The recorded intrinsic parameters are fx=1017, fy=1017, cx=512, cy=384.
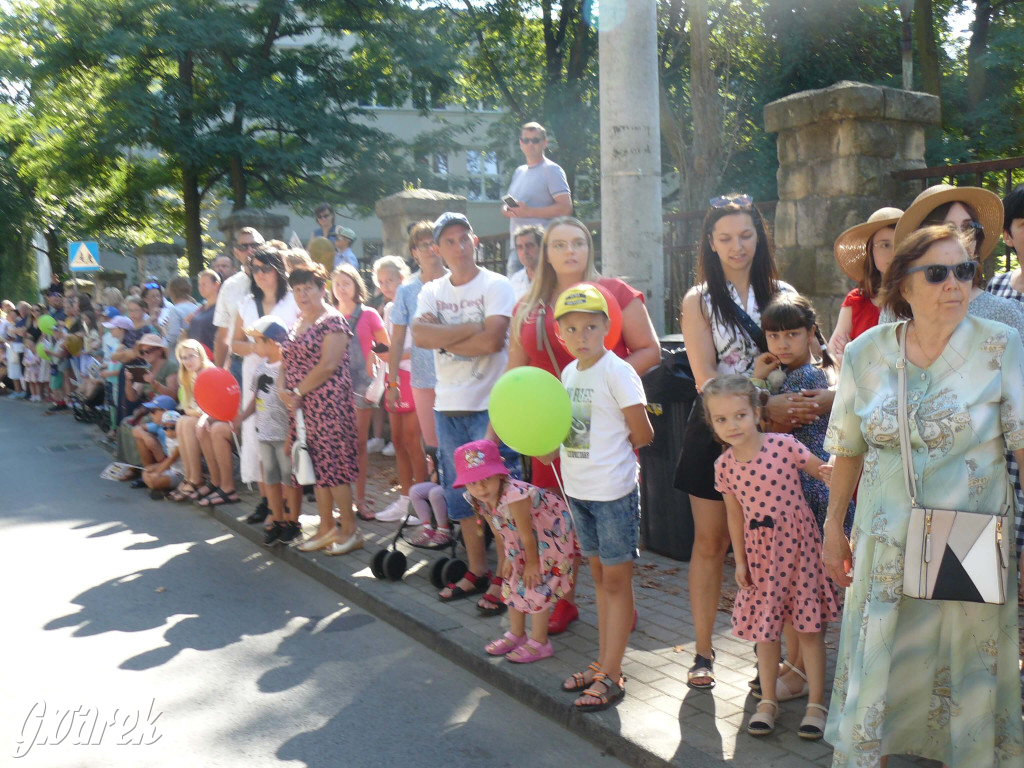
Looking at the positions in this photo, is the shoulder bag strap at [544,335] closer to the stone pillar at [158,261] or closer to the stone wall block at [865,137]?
the stone wall block at [865,137]

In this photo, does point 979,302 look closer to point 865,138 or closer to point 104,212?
point 865,138

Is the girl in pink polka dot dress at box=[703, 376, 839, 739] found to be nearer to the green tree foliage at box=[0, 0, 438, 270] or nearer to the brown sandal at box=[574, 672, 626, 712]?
the brown sandal at box=[574, 672, 626, 712]

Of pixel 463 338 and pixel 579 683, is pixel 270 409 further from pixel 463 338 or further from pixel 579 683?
pixel 579 683

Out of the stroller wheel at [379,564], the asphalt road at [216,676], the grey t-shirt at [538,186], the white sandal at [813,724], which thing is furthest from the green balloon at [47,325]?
the white sandal at [813,724]

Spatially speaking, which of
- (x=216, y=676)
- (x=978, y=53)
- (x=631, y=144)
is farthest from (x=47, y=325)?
(x=978, y=53)

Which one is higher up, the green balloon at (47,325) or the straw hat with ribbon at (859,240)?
the straw hat with ribbon at (859,240)

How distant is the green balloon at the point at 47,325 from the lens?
→ 20.6 metres

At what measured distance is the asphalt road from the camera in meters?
4.40

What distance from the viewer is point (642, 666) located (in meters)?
4.87

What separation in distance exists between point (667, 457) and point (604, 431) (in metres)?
2.10

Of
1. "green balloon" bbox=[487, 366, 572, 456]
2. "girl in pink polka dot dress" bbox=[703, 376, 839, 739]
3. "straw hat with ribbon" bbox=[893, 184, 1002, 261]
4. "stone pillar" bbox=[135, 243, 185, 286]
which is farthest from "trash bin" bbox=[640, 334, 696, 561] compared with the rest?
"stone pillar" bbox=[135, 243, 185, 286]

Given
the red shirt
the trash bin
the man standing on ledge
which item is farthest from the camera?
the man standing on ledge

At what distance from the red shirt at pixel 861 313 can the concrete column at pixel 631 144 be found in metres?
2.32

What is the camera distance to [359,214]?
23.7 meters
